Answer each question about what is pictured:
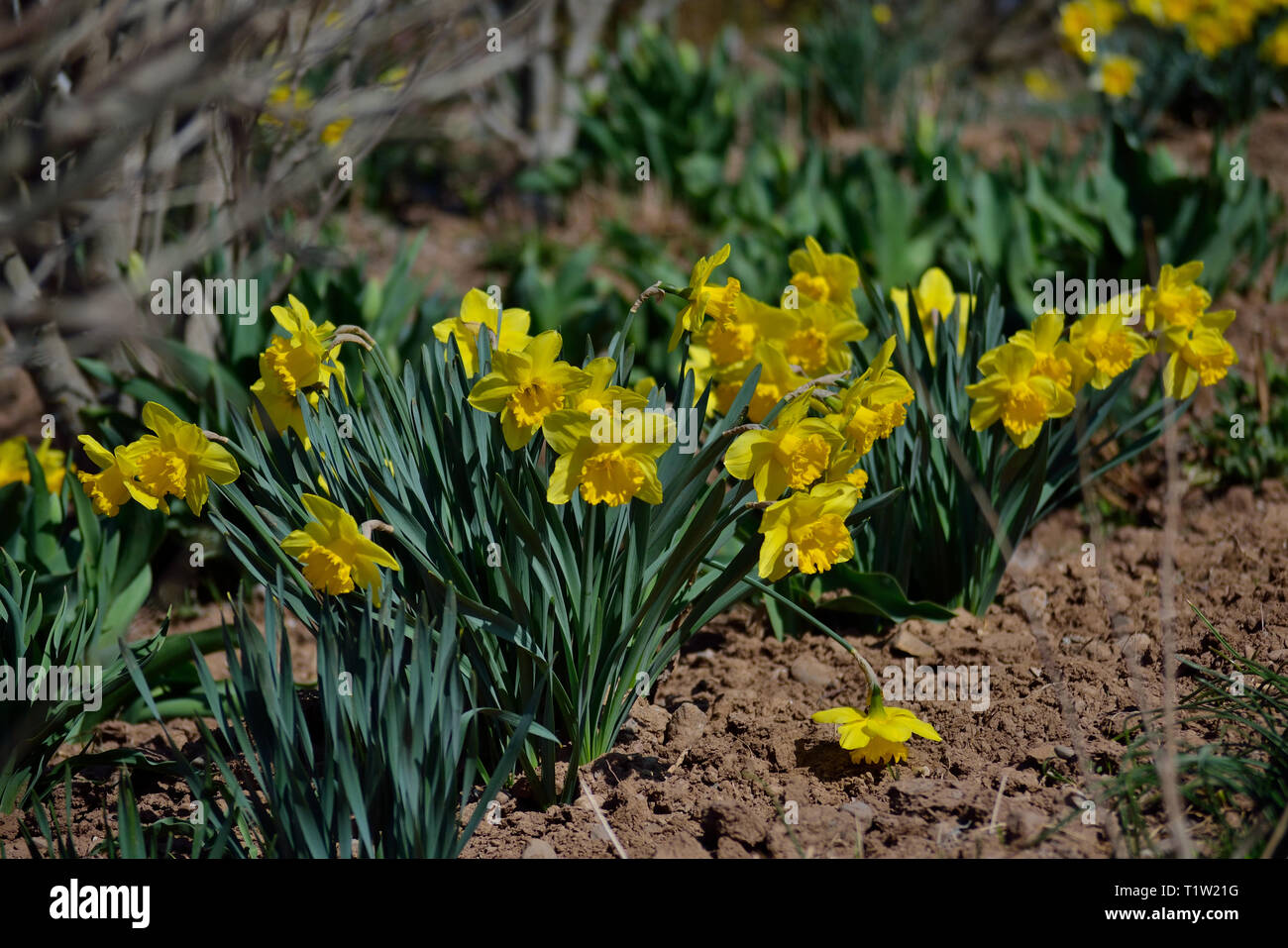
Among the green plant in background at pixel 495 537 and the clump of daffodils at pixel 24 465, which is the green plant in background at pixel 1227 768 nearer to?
the green plant in background at pixel 495 537

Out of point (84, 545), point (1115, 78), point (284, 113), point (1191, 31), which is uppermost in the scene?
point (1191, 31)

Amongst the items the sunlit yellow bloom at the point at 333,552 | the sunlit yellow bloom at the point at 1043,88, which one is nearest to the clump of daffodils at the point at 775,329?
the sunlit yellow bloom at the point at 333,552

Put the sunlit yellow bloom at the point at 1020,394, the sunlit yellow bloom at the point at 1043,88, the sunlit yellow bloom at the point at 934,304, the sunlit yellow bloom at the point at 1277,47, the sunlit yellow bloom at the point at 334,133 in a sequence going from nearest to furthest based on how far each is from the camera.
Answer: the sunlit yellow bloom at the point at 1020,394 < the sunlit yellow bloom at the point at 934,304 < the sunlit yellow bloom at the point at 334,133 < the sunlit yellow bloom at the point at 1277,47 < the sunlit yellow bloom at the point at 1043,88

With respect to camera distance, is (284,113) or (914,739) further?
(284,113)

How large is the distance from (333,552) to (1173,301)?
1722 millimetres

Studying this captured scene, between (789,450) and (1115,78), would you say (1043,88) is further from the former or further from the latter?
(789,450)

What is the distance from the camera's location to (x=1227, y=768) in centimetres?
176

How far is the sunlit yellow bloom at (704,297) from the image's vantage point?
73.5 inches

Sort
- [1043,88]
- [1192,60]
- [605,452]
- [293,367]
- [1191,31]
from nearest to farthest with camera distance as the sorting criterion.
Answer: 1. [605,452]
2. [293,367]
3. [1191,31]
4. [1192,60]
5. [1043,88]

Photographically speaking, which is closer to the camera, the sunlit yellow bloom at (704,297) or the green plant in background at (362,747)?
the green plant in background at (362,747)

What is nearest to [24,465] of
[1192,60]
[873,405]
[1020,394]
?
[873,405]

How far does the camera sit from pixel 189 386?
9.46ft

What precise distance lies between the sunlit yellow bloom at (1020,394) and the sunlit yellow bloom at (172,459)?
4.37 feet

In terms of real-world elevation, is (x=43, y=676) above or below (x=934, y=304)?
below
